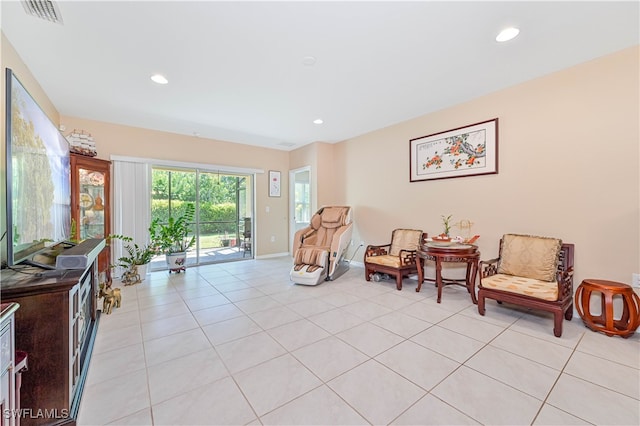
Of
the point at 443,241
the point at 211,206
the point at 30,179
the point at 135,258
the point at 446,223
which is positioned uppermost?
the point at 30,179

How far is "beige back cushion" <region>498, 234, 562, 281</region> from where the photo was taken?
8.54 feet

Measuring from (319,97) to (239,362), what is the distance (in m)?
2.94

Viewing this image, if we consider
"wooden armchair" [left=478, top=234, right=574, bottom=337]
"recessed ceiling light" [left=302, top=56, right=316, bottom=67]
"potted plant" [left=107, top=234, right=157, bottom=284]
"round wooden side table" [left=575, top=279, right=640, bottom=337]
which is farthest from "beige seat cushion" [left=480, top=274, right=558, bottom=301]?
"potted plant" [left=107, top=234, right=157, bottom=284]

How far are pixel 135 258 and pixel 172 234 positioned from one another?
0.63m

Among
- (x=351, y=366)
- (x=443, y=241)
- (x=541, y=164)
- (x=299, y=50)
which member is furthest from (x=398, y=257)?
(x=299, y=50)

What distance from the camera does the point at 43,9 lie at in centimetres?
181

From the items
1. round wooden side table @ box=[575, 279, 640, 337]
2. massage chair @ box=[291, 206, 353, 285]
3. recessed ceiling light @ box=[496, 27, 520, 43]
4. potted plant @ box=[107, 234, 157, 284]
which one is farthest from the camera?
potted plant @ box=[107, 234, 157, 284]

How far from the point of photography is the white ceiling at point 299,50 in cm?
185

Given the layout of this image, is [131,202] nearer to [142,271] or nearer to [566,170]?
[142,271]

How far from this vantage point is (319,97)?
3.26 metres

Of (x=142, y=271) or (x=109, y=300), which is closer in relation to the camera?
(x=109, y=300)

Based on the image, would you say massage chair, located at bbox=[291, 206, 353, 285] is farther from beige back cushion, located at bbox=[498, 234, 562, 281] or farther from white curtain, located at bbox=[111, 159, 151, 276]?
white curtain, located at bbox=[111, 159, 151, 276]

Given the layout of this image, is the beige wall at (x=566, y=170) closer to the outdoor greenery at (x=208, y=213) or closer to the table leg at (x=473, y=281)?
the table leg at (x=473, y=281)

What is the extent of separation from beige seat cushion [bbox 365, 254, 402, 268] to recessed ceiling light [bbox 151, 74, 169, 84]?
134 inches
